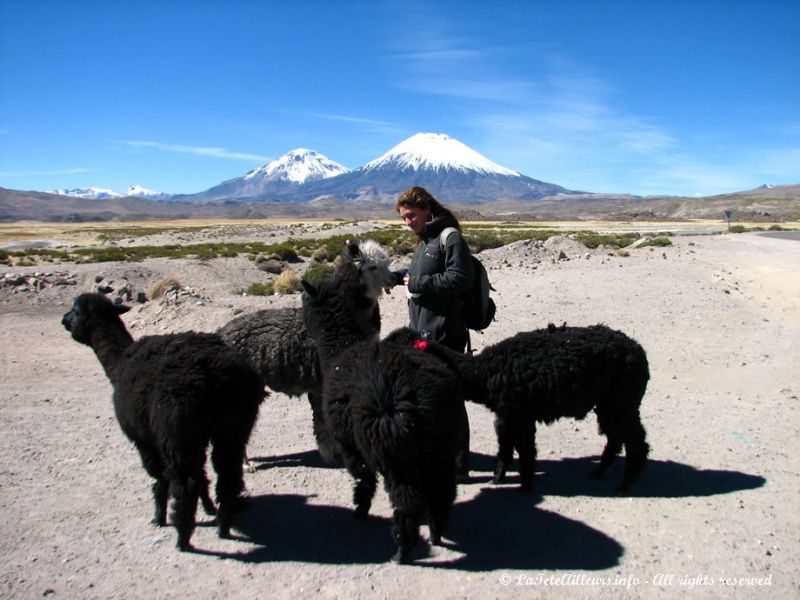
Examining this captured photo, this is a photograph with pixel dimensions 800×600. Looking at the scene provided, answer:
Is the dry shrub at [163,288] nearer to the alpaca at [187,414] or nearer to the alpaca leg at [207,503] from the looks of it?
the alpaca leg at [207,503]

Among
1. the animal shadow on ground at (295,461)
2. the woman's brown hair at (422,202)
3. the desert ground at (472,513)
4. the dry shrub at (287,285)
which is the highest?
the woman's brown hair at (422,202)

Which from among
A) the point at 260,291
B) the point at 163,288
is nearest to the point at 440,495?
the point at 163,288

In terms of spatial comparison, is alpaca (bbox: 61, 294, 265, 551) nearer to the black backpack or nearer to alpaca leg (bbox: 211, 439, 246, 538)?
alpaca leg (bbox: 211, 439, 246, 538)

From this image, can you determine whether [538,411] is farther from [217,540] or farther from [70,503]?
[70,503]

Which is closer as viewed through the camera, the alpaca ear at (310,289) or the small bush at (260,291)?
the alpaca ear at (310,289)

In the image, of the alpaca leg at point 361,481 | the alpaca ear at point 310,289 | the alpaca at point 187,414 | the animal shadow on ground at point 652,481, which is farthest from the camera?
the animal shadow on ground at point 652,481

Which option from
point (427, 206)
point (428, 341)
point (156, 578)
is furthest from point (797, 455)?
point (156, 578)

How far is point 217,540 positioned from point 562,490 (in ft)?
10.0

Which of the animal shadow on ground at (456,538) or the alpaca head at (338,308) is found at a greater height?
the alpaca head at (338,308)

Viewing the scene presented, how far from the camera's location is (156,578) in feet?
14.5

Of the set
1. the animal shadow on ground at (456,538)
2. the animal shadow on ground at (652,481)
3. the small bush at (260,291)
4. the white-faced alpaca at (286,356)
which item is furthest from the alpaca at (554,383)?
the small bush at (260,291)

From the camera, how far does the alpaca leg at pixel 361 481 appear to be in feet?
16.0

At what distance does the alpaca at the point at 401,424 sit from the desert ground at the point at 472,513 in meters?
0.47

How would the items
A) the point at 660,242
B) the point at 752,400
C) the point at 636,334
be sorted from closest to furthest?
the point at 752,400 < the point at 636,334 < the point at 660,242
